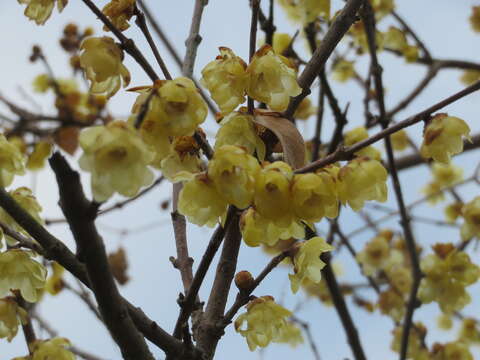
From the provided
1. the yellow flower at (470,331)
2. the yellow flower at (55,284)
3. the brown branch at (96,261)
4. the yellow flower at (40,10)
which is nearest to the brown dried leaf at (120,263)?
the yellow flower at (55,284)

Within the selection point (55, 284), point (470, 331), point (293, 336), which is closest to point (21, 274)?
point (55, 284)

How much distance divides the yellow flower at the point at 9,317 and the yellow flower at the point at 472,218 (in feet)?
6.57

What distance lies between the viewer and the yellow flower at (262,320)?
1372 millimetres

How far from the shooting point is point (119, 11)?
1383mm

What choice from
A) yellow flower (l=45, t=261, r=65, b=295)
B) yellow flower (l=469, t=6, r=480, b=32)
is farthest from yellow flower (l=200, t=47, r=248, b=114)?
yellow flower (l=469, t=6, r=480, b=32)

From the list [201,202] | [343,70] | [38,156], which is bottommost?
[201,202]

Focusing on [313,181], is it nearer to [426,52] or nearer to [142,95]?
[142,95]

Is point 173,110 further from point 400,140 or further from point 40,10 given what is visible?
point 400,140

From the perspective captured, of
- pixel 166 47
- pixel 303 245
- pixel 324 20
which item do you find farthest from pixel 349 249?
pixel 303 245

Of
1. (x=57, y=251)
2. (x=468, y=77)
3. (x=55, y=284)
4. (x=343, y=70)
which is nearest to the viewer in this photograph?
(x=57, y=251)

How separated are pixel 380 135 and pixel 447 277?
185 cm

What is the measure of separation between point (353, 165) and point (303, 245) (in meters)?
0.28

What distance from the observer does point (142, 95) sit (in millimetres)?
1160

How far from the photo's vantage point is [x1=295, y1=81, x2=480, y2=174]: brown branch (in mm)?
1091
